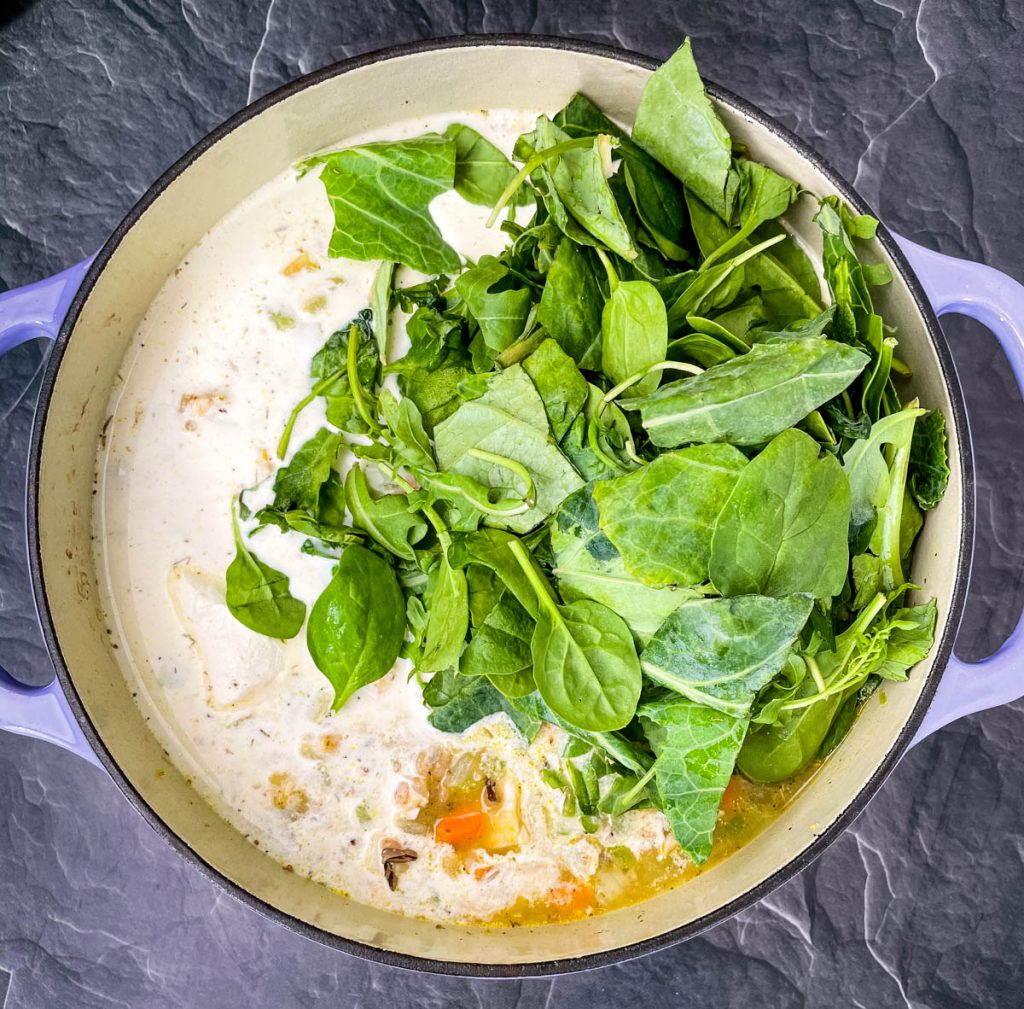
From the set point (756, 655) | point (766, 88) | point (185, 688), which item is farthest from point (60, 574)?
point (766, 88)

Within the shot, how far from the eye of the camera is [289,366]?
1.01 m

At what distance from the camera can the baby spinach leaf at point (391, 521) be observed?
911mm

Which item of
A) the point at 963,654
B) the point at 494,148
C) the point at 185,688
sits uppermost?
the point at 494,148

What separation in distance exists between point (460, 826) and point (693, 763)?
0.96ft

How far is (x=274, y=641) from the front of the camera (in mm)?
1005

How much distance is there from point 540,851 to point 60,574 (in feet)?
1.90

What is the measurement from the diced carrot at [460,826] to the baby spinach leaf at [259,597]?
0.25 metres

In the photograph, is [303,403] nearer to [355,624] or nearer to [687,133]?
[355,624]

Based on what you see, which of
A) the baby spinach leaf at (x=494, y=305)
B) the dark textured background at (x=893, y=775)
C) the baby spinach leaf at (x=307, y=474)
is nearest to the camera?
the baby spinach leaf at (x=494, y=305)

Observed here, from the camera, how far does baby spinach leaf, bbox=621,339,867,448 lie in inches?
30.6

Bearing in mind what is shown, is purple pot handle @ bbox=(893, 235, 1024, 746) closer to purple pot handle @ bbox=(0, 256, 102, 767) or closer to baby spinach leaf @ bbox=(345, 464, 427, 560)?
baby spinach leaf @ bbox=(345, 464, 427, 560)

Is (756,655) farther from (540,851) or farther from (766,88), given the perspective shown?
(766,88)

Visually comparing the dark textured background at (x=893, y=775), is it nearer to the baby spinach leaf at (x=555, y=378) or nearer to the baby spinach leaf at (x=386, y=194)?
the baby spinach leaf at (x=386, y=194)

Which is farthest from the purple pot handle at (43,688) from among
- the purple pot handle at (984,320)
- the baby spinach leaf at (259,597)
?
the purple pot handle at (984,320)
